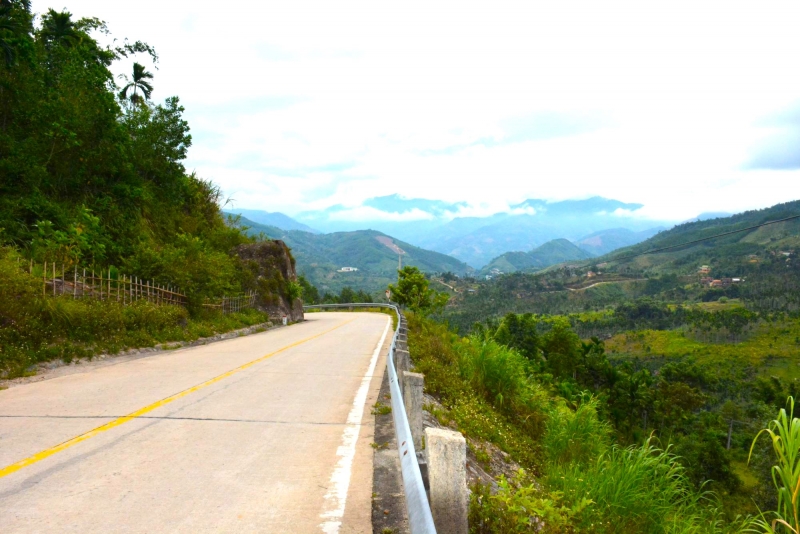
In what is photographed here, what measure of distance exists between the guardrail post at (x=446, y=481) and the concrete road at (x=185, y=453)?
116 centimetres

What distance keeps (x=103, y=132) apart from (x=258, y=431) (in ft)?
60.9

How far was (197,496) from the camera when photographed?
183 inches

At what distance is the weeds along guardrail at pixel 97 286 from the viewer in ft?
44.3

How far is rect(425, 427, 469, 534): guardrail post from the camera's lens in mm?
3197

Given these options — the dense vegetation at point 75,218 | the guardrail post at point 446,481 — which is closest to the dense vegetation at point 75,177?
the dense vegetation at point 75,218

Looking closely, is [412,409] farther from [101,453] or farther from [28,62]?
[28,62]

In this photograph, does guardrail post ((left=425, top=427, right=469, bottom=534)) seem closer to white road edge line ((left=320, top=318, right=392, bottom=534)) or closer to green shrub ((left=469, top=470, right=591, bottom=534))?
green shrub ((left=469, top=470, right=591, bottom=534))

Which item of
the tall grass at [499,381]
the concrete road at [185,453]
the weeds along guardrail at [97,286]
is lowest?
the tall grass at [499,381]

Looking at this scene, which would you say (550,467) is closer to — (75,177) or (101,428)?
(101,428)

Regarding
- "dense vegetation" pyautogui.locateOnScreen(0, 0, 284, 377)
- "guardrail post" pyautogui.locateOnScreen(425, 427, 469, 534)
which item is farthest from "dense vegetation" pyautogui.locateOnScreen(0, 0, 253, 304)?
"guardrail post" pyautogui.locateOnScreen(425, 427, 469, 534)

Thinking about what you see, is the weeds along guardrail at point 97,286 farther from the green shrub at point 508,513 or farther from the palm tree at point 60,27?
the palm tree at point 60,27

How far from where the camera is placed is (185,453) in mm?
5828

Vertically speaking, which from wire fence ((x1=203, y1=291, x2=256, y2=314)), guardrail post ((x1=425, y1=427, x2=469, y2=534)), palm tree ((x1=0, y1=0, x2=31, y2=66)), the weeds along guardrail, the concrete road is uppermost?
palm tree ((x1=0, y1=0, x2=31, y2=66))

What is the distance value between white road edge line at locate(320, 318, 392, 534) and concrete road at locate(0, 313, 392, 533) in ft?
0.05
